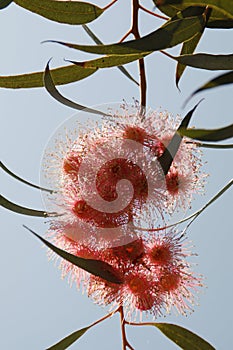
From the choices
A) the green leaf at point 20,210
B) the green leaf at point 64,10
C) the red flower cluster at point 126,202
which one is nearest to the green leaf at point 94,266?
the red flower cluster at point 126,202

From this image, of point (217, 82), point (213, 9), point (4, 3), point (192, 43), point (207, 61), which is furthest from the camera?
point (192, 43)

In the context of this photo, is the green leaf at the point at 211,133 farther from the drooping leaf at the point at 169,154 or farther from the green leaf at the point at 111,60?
the green leaf at the point at 111,60

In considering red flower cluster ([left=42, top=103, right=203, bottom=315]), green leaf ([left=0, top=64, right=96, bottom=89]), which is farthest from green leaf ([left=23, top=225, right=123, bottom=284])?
green leaf ([left=0, top=64, right=96, bottom=89])

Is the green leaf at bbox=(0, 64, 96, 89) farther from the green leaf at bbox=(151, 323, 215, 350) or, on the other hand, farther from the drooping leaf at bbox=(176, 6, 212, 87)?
the green leaf at bbox=(151, 323, 215, 350)

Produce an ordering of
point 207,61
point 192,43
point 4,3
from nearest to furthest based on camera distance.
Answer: point 207,61 < point 4,3 < point 192,43

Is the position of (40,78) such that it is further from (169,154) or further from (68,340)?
(68,340)

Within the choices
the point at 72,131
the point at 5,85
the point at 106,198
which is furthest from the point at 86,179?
the point at 5,85

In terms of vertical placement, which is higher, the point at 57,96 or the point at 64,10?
the point at 64,10

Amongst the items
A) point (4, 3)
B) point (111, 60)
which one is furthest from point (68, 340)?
point (4, 3)
